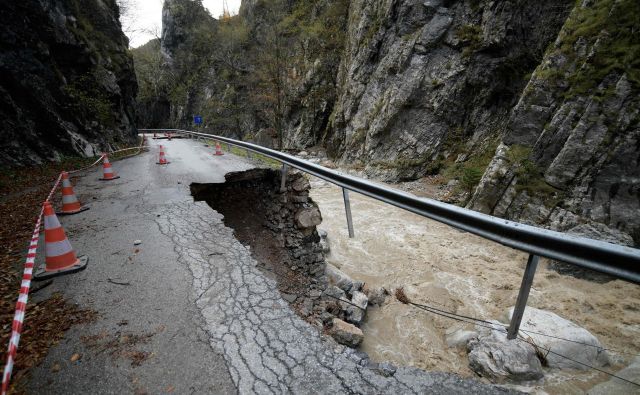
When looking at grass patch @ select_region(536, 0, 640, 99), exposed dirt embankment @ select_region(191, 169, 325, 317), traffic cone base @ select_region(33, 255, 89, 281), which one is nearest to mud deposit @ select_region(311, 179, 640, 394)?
exposed dirt embankment @ select_region(191, 169, 325, 317)

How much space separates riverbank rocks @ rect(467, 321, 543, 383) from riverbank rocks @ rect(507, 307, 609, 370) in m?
0.30

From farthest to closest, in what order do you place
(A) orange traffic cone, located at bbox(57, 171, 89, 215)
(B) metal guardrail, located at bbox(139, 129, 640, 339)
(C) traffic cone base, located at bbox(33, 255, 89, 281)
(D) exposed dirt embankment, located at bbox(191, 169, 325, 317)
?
1. (A) orange traffic cone, located at bbox(57, 171, 89, 215)
2. (D) exposed dirt embankment, located at bbox(191, 169, 325, 317)
3. (C) traffic cone base, located at bbox(33, 255, 89, 281)
4. (B) metal guardrail, located at bbox(139, 129, 640, 339)

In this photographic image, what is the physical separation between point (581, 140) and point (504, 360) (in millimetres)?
6085

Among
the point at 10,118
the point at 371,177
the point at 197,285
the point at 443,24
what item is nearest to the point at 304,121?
the point at 371,177

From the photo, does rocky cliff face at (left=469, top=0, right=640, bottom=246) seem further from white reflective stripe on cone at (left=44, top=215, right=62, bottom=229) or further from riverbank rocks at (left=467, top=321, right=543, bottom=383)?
white reflective stripe on cone at (left=44, top=215, right=62, bottom=229)

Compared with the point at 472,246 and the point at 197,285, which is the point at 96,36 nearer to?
the point at 197,285

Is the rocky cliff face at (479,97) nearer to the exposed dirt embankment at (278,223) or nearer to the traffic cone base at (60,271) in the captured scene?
the exposed dirt embankment at (278,223)

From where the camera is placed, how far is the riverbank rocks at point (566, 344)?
2.89 m

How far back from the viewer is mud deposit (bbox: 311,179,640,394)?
323 centimetres

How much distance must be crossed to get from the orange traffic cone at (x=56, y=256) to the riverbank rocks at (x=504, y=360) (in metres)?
4.37

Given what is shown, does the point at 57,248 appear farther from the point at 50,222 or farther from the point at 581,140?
the point at 581,140

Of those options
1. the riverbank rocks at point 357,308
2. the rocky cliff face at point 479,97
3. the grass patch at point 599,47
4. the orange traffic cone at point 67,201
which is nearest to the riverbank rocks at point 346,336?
the riverbank rocks at point 357,308

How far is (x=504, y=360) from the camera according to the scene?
2.66 meters

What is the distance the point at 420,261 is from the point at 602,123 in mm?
4882
